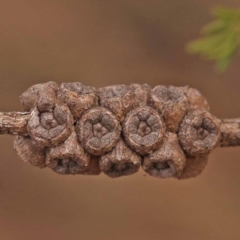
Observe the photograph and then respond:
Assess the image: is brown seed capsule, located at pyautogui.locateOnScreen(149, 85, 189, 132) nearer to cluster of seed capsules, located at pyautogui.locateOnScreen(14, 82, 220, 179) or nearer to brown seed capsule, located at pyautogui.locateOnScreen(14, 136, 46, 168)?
cluster of seed capsules, located at pyautogui.locateOnScreen(14, 82, 220, 179)

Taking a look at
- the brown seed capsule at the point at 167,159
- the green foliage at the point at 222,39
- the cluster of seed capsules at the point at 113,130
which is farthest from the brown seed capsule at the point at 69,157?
the green foliage at the point at 222,39

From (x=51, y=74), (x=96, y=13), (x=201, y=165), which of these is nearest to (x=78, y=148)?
(x=201, y=165)

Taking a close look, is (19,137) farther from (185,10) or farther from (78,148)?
(185,10)

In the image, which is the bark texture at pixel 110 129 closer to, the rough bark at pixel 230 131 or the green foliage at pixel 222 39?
the rough bark at pixel 230 131

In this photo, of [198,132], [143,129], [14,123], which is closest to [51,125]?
[14,123]

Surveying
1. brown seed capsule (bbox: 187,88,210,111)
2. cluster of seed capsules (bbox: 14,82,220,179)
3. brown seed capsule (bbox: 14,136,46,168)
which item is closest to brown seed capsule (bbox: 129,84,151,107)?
cluster of seed capsules (bbox: 14,82,220,179)

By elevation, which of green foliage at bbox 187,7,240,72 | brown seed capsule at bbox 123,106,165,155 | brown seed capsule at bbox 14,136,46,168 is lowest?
brown seed capsule at bbox 14,136,46,168

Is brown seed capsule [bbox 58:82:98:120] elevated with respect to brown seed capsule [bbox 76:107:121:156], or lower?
elevated
